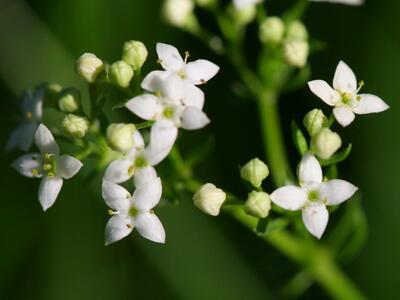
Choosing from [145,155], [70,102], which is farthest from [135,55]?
[145,155]

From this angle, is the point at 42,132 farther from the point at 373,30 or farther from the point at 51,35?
the point at 373,30

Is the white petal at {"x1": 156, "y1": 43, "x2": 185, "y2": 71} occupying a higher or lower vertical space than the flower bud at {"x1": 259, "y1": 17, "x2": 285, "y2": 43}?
higher

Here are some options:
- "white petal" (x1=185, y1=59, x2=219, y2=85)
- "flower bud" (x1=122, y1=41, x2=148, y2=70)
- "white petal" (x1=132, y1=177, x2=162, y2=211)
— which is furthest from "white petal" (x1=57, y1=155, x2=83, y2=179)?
"white petal" (x1=185, y1=59, x2=219, y2=85)

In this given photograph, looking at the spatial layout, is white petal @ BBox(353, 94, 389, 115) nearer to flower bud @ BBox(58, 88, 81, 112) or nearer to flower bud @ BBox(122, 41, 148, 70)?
flower bud @ BBox(122, 41, 148, 70)

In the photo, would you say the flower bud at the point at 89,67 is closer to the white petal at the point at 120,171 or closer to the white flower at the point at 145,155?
the white flower at the point at 145,155

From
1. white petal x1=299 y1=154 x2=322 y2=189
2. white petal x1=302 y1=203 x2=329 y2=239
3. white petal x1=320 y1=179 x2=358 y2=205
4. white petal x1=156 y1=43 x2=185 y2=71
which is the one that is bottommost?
white petal x1=302 y1=203 x2=329 y2=239

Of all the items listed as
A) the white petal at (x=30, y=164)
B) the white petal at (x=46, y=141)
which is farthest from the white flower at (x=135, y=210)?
the white petal at (x=30, y=164)
